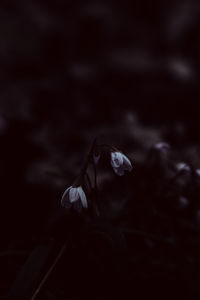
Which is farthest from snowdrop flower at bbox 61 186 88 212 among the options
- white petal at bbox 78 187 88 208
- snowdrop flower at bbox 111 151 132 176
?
snowdrop flower at bbox 111 151 132 176

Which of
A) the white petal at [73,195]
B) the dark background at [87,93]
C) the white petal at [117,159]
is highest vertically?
the dark background at [87,93]

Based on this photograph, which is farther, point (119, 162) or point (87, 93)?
point (87, 93)

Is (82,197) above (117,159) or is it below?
below

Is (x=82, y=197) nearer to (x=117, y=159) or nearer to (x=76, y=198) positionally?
(x=76, y=198)

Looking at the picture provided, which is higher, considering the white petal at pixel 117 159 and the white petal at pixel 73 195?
the white petal at pixel 117 159

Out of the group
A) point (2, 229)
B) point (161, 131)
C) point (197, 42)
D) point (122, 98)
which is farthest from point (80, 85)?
point (2, 229)

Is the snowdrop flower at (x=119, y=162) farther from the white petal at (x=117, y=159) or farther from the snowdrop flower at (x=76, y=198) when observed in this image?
the snowdrop flower at (x=76, y=198)

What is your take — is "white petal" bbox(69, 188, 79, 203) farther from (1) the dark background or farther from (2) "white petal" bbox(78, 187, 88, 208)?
(1) the dark background

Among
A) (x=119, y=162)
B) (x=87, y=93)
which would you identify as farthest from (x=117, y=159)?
(x=87, y=93)

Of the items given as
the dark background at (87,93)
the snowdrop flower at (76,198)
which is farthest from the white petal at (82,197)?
the dark background at (87,93)
